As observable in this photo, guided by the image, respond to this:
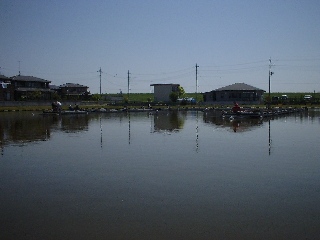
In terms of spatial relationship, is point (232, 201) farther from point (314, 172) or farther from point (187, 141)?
point (187, 141)

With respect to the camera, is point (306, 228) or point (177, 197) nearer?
point (306, 228)

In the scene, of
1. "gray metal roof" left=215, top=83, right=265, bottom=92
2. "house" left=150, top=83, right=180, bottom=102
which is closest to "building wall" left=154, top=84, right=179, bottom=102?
"house" left=150, top=83, right=180, bottom=102

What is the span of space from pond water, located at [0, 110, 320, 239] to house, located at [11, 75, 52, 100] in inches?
2401

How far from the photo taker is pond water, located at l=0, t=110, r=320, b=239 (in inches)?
249

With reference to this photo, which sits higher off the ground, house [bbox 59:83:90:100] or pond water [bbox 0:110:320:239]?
house [bbox 59:83:90:100]

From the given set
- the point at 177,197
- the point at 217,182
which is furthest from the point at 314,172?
the point at 177,197

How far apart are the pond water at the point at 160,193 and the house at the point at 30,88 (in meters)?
61.0

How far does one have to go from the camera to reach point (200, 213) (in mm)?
7141

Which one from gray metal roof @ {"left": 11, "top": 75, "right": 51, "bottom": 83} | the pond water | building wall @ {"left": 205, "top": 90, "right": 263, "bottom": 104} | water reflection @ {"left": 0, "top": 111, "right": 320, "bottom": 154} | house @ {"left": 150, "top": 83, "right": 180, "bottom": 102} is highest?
gray metal roof @ {"left": 11, "top": 75, "right": 51, "bottom": 83}

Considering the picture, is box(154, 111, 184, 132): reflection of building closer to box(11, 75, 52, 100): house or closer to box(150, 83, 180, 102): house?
box(11, 75, 52, 100): house

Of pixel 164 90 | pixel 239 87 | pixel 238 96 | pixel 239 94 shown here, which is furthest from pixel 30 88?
pixel 239 87

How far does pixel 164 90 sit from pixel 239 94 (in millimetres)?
23274

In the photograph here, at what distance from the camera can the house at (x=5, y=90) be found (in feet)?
219

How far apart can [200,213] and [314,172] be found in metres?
5.85
